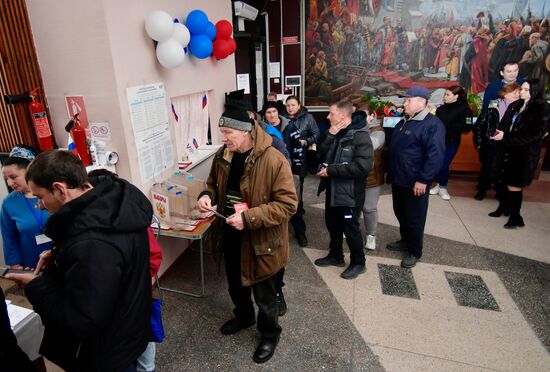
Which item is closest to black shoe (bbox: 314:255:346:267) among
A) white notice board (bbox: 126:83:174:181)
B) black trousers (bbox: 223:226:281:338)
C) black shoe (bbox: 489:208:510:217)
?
black trousers (bbox: 223:226:281:338)

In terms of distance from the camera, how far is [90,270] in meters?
1.17

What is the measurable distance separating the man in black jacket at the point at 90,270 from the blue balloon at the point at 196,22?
2.35 m

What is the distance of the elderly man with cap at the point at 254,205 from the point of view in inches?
78.4

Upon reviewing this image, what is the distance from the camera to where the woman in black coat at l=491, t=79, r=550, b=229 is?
373cm

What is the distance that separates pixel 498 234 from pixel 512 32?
426 cm

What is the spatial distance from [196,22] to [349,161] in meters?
1.95

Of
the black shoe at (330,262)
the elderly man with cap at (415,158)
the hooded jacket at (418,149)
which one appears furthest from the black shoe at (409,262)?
the hooded jacket at (418,149)

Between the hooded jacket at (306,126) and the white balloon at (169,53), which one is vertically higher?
the white balloon at (169,53)

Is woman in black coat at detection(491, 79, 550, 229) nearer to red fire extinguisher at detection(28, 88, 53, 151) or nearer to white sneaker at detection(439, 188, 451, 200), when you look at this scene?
white sneaker at detection(439, 188, 451, 200)

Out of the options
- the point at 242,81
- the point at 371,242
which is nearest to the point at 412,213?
the point at 371,242

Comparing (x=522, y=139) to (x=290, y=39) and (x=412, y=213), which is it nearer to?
(x=412, y=213)

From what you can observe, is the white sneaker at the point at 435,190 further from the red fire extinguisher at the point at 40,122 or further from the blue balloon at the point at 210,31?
the red fire extinguisher at the point at 40,122

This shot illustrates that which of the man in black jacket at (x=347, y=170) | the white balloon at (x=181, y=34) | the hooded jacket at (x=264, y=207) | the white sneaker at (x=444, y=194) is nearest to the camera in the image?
the hooded jacket at (x=264, y=207)

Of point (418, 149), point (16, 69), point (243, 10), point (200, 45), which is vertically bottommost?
point (418, 149)
